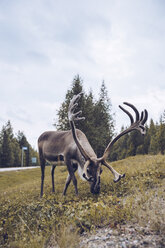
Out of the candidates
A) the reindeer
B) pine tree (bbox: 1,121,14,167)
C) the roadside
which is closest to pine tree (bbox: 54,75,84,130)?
the reindeer

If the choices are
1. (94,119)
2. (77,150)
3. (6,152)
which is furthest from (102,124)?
(6,152)

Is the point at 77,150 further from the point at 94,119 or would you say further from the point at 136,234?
the point at 94,119

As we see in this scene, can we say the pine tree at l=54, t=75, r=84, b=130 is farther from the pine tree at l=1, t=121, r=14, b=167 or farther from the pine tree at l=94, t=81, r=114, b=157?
the pine tree at l=1, t=121, r=14, b=167

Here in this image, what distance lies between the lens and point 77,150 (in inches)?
263

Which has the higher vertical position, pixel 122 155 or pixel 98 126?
pixel 98 126

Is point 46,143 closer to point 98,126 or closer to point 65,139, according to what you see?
point 65,139

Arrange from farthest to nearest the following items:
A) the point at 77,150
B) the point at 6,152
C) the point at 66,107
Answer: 1. the point at 6,152
2. the point at 66,107
3. the point at 77,150

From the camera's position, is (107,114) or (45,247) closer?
(45,247)

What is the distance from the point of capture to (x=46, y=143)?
27.7ft

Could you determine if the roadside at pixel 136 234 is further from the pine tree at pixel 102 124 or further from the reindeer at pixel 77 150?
the pine tree at pixel 102 124

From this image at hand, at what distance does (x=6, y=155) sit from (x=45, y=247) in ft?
174

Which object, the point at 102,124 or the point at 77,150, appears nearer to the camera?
the point at 77,150

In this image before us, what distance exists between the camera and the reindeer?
18.9 feet

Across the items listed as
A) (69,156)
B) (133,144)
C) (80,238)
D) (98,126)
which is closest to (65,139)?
(69,156)
